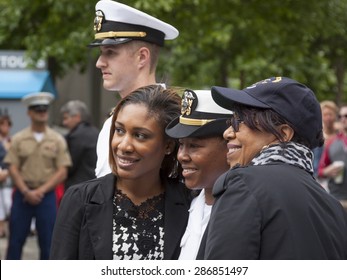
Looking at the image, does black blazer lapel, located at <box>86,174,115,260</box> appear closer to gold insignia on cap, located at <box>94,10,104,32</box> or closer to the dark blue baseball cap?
the dark blue baseball cap

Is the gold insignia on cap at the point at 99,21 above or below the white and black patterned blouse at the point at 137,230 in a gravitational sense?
above

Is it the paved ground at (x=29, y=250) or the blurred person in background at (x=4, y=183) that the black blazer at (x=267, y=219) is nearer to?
the blurred person in background at (x=4, y=183)

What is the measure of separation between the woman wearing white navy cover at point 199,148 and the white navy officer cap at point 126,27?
1206mm

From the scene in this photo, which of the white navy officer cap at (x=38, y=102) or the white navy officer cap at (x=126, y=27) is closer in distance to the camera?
the white navy officer cap at (x=126, y=27)

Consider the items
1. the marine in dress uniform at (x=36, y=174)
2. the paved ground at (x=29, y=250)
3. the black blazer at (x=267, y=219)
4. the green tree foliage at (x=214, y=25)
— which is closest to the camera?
the black blazer at (x=267, y=219)

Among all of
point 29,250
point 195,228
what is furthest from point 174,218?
point 29,250

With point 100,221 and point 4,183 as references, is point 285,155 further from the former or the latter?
point 4,183

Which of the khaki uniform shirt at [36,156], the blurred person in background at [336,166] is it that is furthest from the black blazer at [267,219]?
the khaki uniform shirt at [36,156]

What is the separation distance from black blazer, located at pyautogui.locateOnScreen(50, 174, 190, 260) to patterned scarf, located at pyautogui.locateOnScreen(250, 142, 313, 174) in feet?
2.92

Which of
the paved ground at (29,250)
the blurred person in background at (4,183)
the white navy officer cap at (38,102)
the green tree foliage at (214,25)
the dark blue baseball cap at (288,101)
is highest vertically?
the green tree foliage at (214,25)

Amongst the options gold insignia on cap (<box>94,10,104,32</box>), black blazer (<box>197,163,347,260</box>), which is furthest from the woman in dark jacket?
gold insignia on cap (<box>94,10,104,32</box>)

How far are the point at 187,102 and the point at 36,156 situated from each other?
25.5 feet

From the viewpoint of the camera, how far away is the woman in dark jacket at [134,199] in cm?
393

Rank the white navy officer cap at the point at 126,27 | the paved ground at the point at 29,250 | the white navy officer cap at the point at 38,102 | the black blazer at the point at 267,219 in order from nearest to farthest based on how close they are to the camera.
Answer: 1. the black blazer at the point at 267,219
2. the white navy officer cap at the point at 126,27
3. the white navy officer cap at the point at 38,102
4. the paved ground at the point at 29,250
